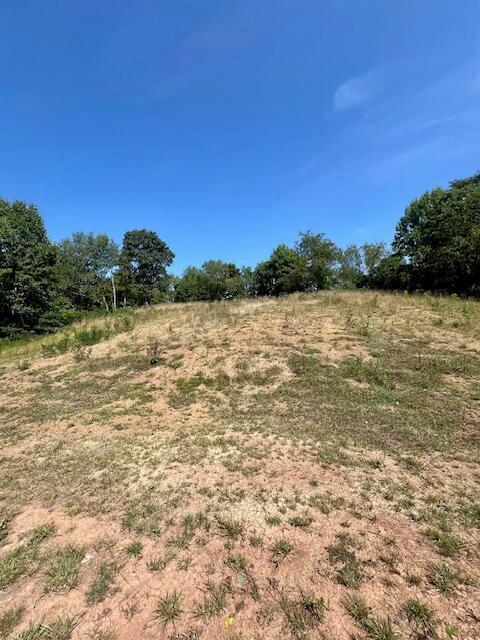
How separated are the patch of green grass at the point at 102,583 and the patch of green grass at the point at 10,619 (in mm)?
479

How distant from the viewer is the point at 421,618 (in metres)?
2.16

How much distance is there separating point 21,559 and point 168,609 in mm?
1633

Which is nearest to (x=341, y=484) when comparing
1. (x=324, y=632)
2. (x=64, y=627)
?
(x=324, y=632)

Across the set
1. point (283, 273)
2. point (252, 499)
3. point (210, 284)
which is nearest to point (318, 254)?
point (283, 273)

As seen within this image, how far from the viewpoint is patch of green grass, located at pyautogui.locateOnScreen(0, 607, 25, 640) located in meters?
2.29

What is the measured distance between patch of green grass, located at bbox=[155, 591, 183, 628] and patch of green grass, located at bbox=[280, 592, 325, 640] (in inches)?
31.0

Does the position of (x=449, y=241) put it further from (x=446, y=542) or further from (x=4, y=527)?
(x=4, y=527)

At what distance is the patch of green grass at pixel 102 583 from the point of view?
250 cm

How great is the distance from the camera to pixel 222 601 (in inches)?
94.3

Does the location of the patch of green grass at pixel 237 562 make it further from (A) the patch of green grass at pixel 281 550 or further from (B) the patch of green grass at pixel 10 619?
(B) the patch of green grass at pixel 10 619

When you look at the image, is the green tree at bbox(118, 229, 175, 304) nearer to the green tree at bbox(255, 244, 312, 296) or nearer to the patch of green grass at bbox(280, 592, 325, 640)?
the green tree at bbox(255, 244, 312, 296)

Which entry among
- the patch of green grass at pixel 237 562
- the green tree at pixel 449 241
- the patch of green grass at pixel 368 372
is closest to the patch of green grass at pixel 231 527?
the patch of green grass at pixel 237 562

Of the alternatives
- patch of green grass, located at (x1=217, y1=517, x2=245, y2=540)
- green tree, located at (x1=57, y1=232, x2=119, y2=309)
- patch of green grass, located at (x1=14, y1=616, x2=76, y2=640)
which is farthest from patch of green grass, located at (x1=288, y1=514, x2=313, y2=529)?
green tree, located at (x1=57, y1=232, x2=119, y2=309)

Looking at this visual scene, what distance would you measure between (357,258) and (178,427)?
45.1 m
